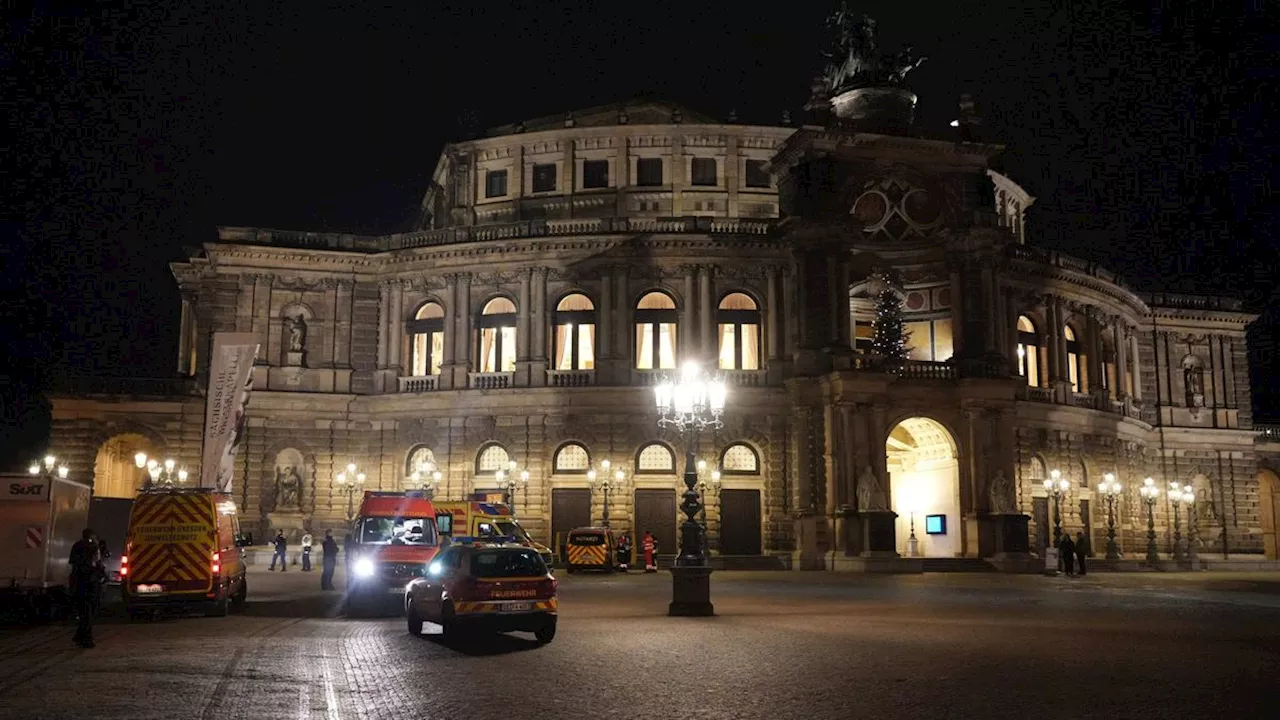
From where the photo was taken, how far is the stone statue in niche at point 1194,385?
67.1 metres

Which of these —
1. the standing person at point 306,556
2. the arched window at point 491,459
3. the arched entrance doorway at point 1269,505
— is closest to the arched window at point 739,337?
the arched window at point 491,459

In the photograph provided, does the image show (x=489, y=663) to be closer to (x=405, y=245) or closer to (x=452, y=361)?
(x=452, y=361)

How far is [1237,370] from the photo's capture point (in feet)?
225

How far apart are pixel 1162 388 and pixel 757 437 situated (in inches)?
1175

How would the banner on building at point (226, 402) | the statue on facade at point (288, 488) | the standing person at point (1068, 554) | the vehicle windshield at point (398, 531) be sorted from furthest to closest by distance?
1. the statue on facade at point (288, 488)
2. the standing person at point (1068, 554)
3. the banner on building at point (226, 402)
4. the vehicle windshield at point (398, 531)

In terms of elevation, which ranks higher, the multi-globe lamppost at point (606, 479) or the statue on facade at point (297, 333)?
the statue on facade at point (297, 333)

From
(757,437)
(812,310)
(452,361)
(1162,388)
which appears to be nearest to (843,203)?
(812,310)

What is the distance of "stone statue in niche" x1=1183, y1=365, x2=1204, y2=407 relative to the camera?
6712 centimetres

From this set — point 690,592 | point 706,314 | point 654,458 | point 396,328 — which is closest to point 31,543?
point 690,592

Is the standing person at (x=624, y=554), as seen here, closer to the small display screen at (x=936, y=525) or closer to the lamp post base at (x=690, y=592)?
the small display screen at (x=936, y=525)

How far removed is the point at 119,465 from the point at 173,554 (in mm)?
39931

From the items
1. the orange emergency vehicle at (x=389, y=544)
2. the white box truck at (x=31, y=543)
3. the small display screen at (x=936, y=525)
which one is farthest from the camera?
the small display screen at (x=936, y=525)

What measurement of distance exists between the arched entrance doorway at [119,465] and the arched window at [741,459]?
91.6 feet

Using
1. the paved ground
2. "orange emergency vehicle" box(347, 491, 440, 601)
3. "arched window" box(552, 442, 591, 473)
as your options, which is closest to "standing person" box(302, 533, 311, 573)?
"arched window" box(552, 442, 591, 473)
